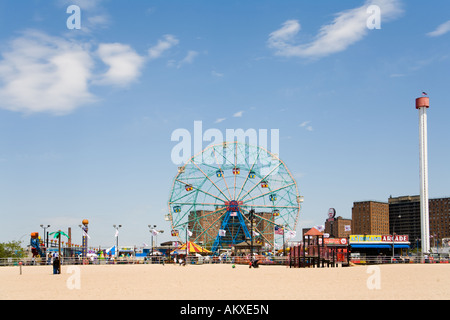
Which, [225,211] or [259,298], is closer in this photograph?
[259,298]

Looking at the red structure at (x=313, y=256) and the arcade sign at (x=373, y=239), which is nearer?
the red structure at (x=313, y=256)

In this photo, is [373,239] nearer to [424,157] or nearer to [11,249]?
[424,157]

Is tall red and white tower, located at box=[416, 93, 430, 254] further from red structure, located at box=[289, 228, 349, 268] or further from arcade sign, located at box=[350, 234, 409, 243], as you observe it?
red structure, located at box=[289, 228, 349, 268]

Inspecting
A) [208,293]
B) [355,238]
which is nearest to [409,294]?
[208,293]

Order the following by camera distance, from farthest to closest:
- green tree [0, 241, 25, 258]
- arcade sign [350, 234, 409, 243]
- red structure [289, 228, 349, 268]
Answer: green tree [0, 241, 25, 258] → arcade sign [350, 234, 409, 243] → red structure [289, 228, 349, 268]

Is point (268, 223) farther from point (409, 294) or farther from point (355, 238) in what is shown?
point (409, 294)

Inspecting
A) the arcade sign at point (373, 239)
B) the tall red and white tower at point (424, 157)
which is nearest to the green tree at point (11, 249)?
the arcade sign at point (373, 239)

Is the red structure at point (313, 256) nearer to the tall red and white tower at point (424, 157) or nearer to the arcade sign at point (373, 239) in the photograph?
the arcade sign at point (373, 239)

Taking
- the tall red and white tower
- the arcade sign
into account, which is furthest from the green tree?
the tall red and white tower

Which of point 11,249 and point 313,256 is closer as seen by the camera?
point 313,256

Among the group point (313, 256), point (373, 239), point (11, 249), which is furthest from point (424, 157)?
point (11, 249)

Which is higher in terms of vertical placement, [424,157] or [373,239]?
[424,157]

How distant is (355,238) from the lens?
70.9 m
